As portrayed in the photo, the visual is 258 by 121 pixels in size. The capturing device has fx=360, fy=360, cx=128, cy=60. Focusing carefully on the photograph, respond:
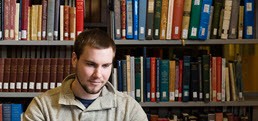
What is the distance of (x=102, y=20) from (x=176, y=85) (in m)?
0.67

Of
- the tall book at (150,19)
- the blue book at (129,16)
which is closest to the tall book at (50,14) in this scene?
the blue book at (129,16)

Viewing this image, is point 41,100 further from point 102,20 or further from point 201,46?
point 201,46

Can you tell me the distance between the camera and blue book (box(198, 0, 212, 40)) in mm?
2270

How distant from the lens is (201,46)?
2584 millimetres

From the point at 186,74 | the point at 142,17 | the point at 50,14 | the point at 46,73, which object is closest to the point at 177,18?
the point at 142,17

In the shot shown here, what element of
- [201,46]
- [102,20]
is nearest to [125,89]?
[102,20]

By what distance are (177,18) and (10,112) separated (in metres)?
1.23

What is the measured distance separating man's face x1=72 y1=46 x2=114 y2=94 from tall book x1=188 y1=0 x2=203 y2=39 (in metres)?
0.95

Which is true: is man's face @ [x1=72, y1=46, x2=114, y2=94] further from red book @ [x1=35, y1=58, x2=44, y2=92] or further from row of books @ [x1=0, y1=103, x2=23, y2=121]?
row of books @ [x1=0, y1=103, x2=23, y2=121]

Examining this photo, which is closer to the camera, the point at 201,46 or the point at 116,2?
the point at 116,2

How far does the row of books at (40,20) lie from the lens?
2258 mm

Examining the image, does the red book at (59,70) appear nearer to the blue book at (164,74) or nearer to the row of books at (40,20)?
the row of books at (40,20)

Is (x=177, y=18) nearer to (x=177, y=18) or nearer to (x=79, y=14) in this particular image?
(x=177, y=18)

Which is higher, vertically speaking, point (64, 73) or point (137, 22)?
point (137, 22)
